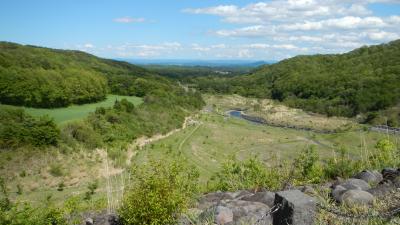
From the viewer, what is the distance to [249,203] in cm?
920

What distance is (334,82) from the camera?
132875mm

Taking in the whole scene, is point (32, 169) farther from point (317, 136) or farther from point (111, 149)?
point (317, 136)

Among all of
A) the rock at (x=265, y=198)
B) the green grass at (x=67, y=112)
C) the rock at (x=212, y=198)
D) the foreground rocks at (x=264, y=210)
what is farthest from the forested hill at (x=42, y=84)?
the rock at (x=265, y=198)

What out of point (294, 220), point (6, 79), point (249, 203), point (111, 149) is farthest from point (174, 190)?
point (6, 79)

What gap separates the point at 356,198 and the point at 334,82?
131 metres

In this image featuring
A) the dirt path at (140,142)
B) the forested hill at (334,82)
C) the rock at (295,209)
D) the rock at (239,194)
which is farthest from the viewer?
the forested hill at (334,82)

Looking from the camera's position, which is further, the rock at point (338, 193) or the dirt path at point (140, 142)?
the dirt path at point (140, 142)

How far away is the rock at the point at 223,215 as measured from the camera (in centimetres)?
794

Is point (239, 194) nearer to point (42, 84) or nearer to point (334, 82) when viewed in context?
point (42, 84)

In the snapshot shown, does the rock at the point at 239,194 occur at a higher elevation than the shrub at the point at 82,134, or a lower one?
higher

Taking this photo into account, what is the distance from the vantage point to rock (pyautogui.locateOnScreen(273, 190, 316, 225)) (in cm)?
664

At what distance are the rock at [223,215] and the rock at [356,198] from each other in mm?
1998

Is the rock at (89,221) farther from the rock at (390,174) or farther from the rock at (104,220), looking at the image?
the rock at (390,174)

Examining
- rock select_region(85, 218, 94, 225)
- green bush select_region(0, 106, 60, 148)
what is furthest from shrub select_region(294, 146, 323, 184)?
green bush select_region(0, 106, 60, 148)
